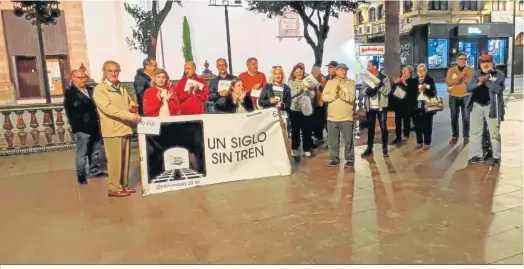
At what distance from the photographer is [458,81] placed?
8414 millimetres

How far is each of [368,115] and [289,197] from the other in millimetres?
2626

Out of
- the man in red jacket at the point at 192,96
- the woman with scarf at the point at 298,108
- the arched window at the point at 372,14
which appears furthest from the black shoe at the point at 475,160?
the arched window at the point at 372,14

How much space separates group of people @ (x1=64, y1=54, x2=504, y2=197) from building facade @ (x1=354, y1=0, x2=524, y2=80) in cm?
2318

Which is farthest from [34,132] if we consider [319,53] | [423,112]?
[319,53]

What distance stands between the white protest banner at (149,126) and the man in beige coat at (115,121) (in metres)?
0.10

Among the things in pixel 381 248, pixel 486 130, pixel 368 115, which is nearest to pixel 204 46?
pixel 368 115

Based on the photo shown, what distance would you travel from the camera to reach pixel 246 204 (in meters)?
5.19

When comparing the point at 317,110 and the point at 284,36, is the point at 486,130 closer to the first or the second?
the point at 317,110

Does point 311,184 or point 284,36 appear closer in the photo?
point 311,184

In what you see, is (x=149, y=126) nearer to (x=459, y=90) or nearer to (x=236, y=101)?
(x=236, y=101)

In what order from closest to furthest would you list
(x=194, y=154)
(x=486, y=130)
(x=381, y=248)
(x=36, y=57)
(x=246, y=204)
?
(x=381, y=248), (x=246, y=204), (x=194, y=154), (x=486, y=130), (x=36, y=57)

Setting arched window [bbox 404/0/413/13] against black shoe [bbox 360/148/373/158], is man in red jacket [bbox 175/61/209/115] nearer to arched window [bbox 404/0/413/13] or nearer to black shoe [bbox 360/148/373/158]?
black shoe [bbox 360/148/373/158]

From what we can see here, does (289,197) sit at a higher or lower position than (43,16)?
lower

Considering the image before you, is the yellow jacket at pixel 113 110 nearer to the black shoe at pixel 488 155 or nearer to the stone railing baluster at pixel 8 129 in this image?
the stone railing baluster at pixel 8 129
